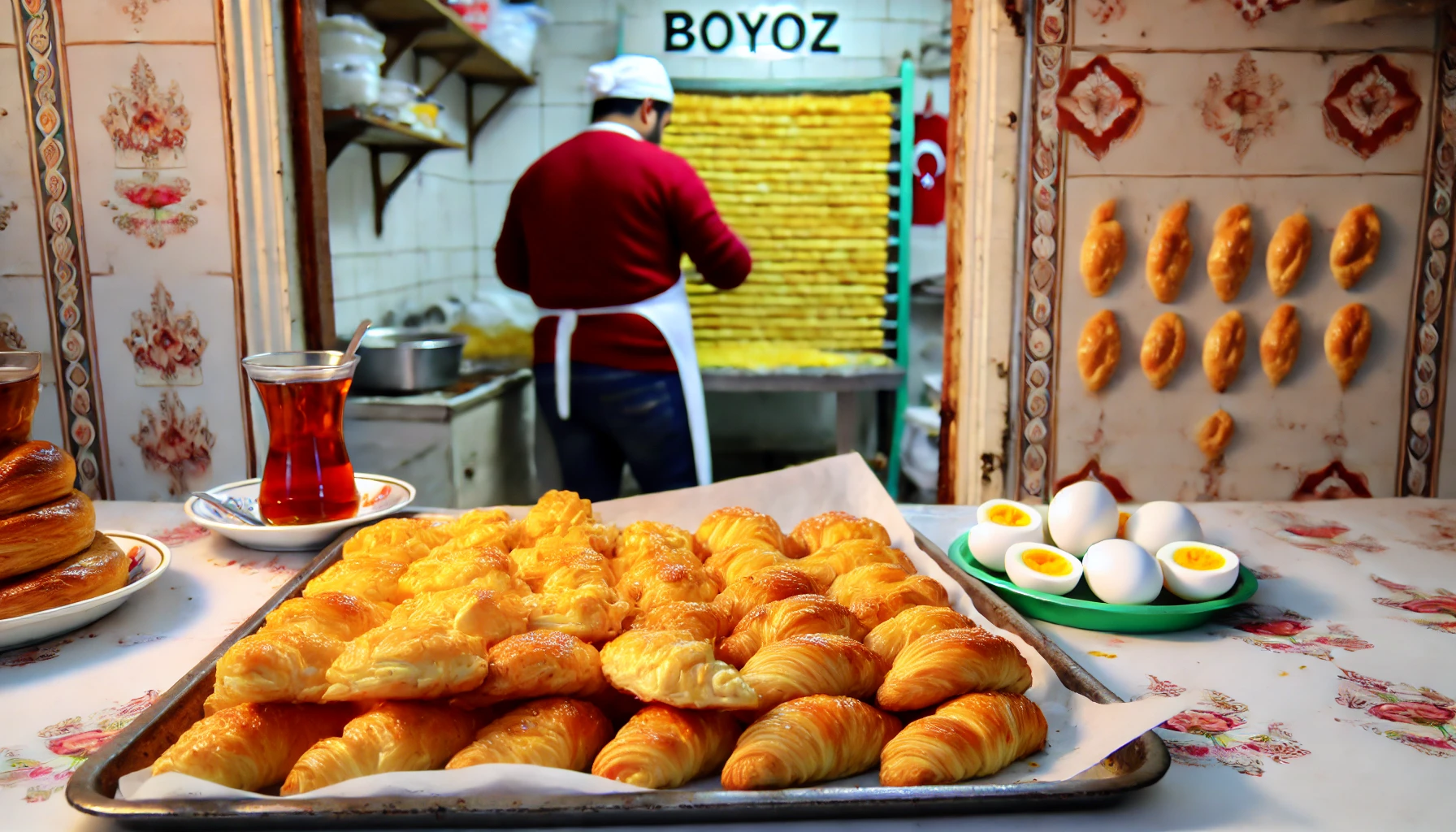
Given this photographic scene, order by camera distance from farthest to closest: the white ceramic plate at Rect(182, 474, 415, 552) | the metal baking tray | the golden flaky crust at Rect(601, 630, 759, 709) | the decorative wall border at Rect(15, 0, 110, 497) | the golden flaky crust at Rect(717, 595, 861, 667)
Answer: the decorative wall border at Rect(15, 0, 110, 497)
the white ceramic plate at Rect(182, 474, 415, 552)
the golden flaky crust at Rect(717, 595, 861, 667)
the golden flaky crust at Rect(601, 630, 759, 709)
the metal baking tray

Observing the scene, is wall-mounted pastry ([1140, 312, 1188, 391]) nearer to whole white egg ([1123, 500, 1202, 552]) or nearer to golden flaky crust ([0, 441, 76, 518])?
whole white egg ([1123, 500, 1202, 552])

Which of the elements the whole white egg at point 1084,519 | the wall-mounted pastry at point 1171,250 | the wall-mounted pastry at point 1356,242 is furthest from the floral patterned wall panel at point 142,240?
the wall-mounted pastry at point 1356,242

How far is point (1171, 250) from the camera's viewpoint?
2.16 m

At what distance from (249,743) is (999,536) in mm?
940

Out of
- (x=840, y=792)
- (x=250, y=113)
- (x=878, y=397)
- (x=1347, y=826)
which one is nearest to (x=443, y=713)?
(x=840, y=792)

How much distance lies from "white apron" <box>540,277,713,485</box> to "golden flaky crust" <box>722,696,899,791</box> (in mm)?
2266

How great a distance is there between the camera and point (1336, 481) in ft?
7.61

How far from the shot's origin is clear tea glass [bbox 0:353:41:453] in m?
1.24

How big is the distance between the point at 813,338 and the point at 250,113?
9.12 feet

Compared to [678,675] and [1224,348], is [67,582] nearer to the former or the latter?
[678,675]

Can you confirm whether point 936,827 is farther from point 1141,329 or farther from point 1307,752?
point 1141,329

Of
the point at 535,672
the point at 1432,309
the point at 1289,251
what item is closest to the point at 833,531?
the point at 535,672

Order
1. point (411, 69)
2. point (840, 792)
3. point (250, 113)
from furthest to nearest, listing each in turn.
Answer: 1. point (411, 69)
2. point (250, 113)
3. point (840, 792)

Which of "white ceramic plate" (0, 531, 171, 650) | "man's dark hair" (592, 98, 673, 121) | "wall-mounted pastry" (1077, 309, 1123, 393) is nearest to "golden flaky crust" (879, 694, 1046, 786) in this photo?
"white ceramic plate" (0, 531, 171, 650)
